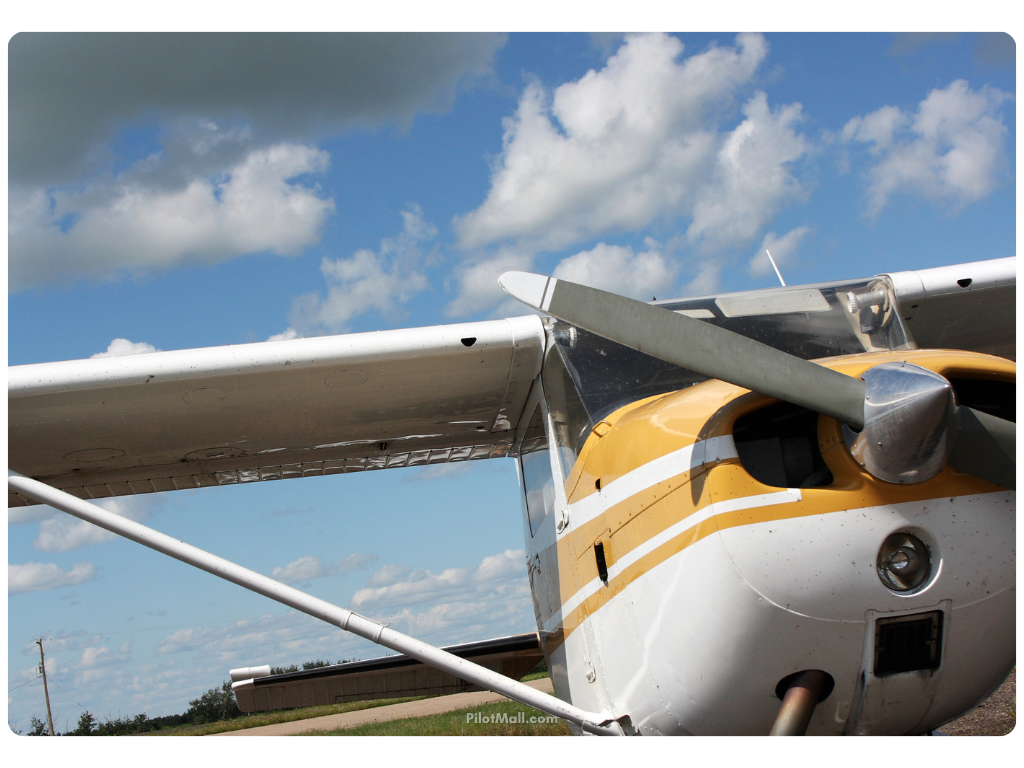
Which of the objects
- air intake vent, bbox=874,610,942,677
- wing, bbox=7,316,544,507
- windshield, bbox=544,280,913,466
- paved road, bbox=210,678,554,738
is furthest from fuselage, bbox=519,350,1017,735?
paved road, bbox=210,678,554,738

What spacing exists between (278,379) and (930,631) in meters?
3.81

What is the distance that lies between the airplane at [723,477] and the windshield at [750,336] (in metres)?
0.01

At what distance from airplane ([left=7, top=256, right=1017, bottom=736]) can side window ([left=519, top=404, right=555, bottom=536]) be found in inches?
2.9

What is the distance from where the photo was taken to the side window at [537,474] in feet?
16.9

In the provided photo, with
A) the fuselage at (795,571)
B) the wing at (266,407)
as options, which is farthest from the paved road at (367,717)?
the fuselage at (795,571)

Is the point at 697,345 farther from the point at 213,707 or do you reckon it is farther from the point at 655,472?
the point at 213,707

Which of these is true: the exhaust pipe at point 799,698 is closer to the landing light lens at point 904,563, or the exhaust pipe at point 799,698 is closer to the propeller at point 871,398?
the landing light lens at point 904,563

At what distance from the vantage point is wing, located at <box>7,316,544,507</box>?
4.77 m

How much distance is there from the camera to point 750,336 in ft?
13.8

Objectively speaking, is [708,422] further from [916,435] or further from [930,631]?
[930,631]

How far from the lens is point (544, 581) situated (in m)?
5.41

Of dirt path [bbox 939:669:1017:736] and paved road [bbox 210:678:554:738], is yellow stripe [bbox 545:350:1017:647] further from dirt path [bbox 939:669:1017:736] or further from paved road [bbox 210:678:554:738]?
paved road [bbox 210:678:554:738]

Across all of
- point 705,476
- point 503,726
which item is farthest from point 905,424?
point 503,726
